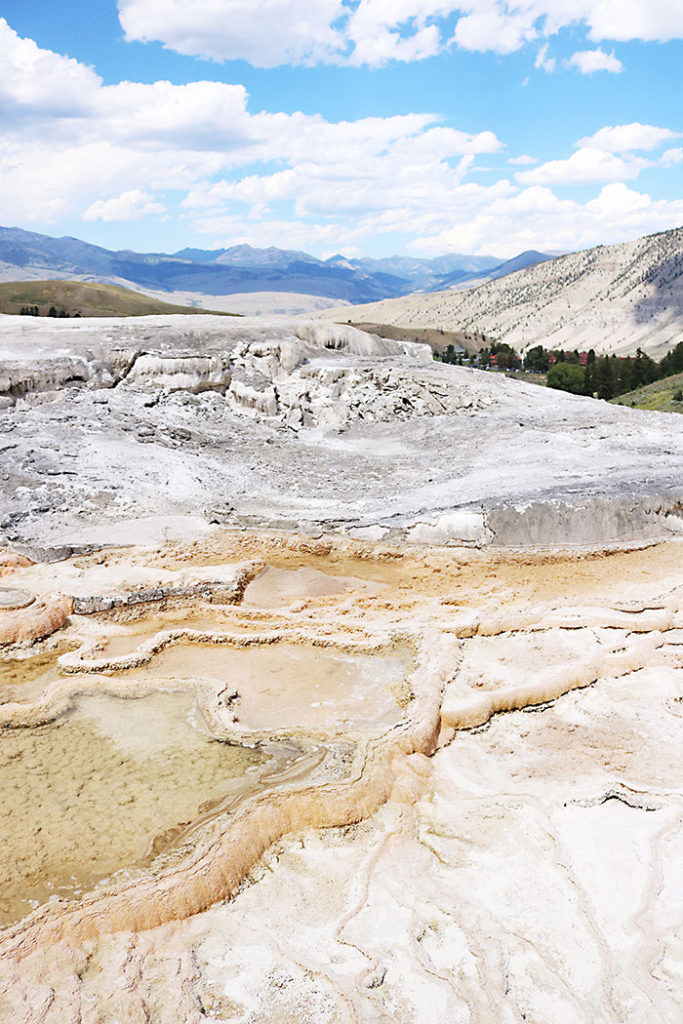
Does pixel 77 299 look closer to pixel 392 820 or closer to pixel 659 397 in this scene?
pixel 659 397

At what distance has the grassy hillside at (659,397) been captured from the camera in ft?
109

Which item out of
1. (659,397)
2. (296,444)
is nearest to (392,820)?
(296,444)

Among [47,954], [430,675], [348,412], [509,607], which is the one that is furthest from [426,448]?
[47,954]

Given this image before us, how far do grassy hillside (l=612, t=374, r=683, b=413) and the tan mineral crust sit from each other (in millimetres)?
16343

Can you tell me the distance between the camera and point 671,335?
109 meters

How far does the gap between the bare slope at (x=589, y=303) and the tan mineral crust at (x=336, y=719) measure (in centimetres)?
10020

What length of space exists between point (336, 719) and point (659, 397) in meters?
34.3

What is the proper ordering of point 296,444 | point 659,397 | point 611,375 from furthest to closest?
point 611,375 < point 659,397 < point 296,444

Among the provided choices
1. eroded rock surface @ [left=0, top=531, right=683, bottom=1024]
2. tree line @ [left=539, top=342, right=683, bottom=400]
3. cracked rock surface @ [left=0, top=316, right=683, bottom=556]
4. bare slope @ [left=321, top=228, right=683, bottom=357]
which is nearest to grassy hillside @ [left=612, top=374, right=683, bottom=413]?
tree line @ [left=539, top=342, right=683, bottom=400]

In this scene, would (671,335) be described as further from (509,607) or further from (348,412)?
(509,607)

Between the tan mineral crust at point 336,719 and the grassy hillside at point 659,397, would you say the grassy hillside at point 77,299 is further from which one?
the tan mineral crust at point 336,719

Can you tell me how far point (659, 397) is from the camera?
3750cm

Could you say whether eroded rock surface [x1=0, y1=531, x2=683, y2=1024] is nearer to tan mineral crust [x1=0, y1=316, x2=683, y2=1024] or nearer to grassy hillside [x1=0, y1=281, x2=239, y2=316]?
tan mineral crust [x1=0, y1=316, x2=683, y2=1024]

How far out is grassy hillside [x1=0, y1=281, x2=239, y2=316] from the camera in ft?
227
